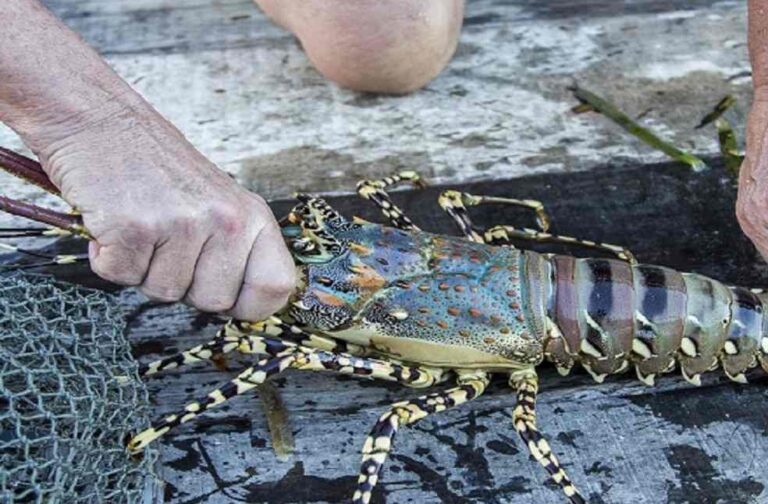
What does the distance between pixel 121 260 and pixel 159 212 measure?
0.11 metres

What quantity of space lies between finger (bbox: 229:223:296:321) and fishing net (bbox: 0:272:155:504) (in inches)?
10.2

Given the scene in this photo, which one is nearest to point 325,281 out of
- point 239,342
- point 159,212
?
point 239,342

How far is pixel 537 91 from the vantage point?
2879 millimetres

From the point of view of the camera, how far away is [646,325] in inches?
79.3

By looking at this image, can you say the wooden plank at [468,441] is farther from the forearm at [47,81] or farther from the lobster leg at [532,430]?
the forearm at [47,81]

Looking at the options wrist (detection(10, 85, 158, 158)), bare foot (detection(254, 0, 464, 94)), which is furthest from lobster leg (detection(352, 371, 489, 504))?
bare foot (detection(254, 0, 464, 94))

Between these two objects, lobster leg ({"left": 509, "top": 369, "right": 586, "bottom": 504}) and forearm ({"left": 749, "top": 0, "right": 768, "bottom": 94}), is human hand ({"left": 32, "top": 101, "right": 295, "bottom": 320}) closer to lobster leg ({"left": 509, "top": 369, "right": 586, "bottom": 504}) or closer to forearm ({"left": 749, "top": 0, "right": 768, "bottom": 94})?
lobster leg ({"left": 509, "top": 369, "right": 586, "bottom": 504})

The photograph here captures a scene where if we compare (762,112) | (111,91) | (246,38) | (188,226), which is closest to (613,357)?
(762,112)

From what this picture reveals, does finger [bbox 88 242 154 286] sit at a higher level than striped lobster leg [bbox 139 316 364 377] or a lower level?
higher

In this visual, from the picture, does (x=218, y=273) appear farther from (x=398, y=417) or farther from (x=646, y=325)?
(x=646, y=325)

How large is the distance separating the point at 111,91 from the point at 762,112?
123 centimetres

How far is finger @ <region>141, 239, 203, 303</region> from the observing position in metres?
1.57

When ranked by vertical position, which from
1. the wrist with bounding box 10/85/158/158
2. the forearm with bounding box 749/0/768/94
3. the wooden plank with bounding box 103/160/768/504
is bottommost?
the wooden plank with bounding box 103/160/768/504

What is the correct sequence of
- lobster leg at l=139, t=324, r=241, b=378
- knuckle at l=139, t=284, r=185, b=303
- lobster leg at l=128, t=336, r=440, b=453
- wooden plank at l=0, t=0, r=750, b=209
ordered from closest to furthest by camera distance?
knuckle at l=139, t=284, r=185, b=303, lobster leg at l=128, t=336, r=440, b=453, lobster leg at l=139, t=324, r=241, b=378, wooden plank at l=0, t=0, r=750, b=209
